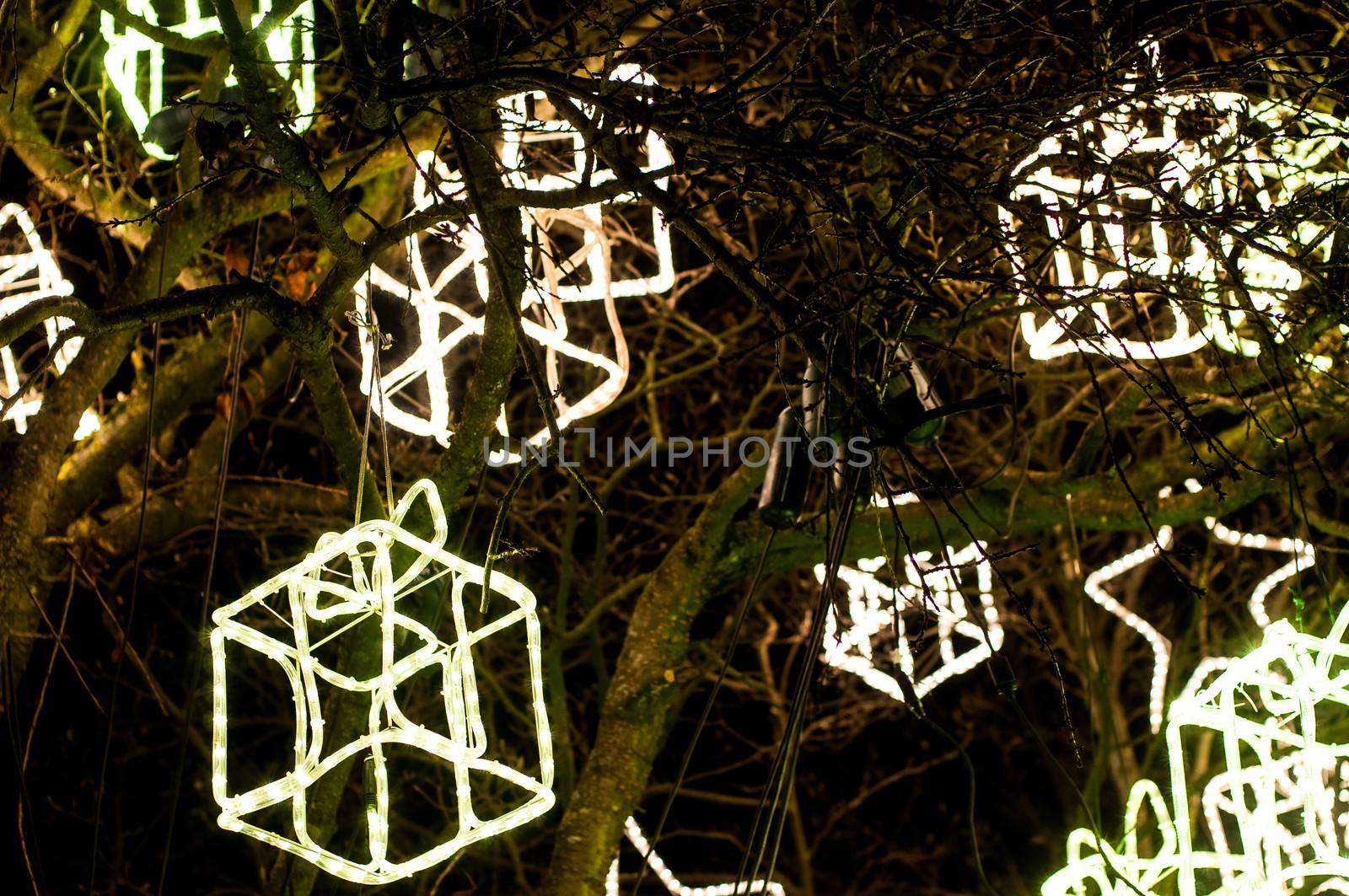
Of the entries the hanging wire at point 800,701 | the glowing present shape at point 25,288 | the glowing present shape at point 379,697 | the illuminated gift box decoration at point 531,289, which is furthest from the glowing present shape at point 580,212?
the glowing present shape at point 25,288

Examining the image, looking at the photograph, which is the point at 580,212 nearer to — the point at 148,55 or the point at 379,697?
the point at 379,697

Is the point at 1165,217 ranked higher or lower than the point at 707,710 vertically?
higher

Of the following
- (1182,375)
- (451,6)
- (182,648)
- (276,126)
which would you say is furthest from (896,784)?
(276,126)

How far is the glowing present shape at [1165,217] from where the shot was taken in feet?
10.1

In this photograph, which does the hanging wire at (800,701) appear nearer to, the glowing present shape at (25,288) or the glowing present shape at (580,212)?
the glowing present shape at (580,212)

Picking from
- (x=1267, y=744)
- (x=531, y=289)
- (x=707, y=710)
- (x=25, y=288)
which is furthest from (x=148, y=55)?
(x=1267, y=744)

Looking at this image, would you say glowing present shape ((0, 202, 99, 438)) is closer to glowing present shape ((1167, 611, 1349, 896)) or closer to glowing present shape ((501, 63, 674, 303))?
glowing present shape ((501, 63, 674, 303))

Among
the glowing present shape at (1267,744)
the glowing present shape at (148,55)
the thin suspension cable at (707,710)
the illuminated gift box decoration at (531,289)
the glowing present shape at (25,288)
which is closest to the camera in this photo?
the thin suspension cable at (707,710)

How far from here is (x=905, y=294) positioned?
Answer: 8.86ft

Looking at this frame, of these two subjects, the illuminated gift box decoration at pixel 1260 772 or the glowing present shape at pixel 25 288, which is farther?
the glowing present shape at pixel 25 288

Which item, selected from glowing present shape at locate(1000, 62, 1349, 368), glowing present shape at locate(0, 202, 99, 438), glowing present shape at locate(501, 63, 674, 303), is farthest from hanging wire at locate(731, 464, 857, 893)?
glowing present shape at locate(0, 202, 99, 438)

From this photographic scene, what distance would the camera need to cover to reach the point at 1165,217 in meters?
2.96

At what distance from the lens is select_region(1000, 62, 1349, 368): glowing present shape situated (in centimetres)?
307

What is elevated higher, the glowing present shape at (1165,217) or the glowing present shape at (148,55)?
the glowing present shape at (148,55)
